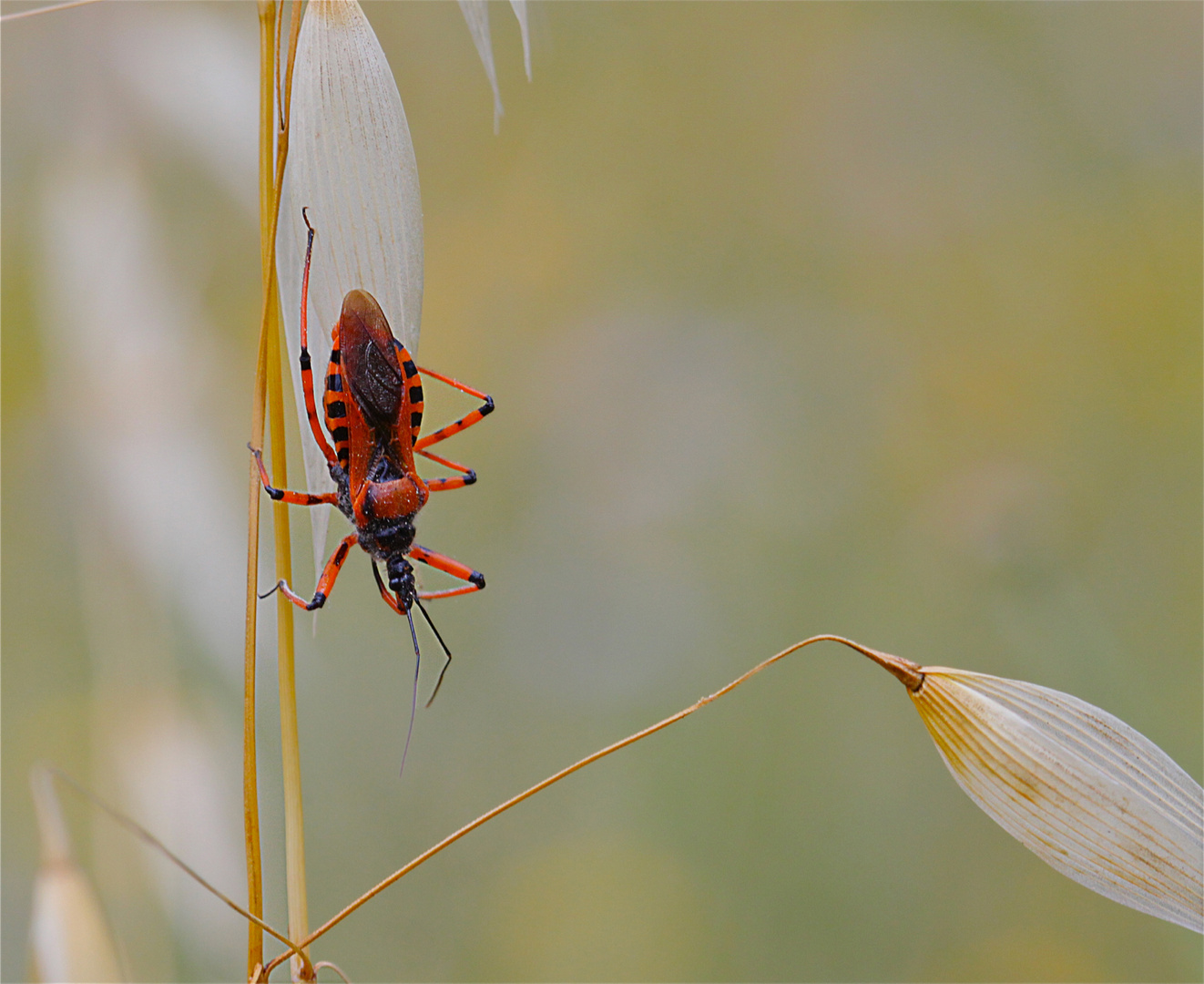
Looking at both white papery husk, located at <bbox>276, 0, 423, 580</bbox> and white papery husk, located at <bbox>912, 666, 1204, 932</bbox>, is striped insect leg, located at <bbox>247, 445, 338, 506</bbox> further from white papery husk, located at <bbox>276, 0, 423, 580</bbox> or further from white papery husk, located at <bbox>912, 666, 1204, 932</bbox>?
white papery husk, located at <bbox>912, 666, 1204, 932</bbox>

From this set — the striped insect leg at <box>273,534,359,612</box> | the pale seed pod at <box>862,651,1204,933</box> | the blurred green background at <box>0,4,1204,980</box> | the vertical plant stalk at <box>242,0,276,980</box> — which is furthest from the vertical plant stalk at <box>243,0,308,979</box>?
the blurred green background at <box>0,4,1204,980</box>

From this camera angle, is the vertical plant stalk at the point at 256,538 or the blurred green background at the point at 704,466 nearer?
the vertical plant stalk at the point at 256,538

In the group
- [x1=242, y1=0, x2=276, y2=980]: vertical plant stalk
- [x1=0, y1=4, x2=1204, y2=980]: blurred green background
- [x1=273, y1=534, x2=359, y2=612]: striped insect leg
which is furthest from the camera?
[x1=0, y1=4, x2=1204, y2=980]: blurred green background

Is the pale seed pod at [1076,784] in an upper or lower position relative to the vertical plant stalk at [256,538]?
lower

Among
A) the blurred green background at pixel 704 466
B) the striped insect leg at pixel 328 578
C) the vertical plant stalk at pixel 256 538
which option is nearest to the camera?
the vertical plant stalk at pixel 256 538

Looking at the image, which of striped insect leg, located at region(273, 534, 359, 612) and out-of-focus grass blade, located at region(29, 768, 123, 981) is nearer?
out-of-focus grass blade, located at region(29, 768, 123, 981)

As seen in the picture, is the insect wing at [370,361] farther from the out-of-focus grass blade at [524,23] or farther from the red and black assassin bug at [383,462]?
the out-of-focus grass blade at [524,23]

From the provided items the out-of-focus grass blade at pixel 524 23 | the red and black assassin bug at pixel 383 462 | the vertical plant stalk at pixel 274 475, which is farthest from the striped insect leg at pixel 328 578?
the out-of-focus grass blade at pixel 524 23
